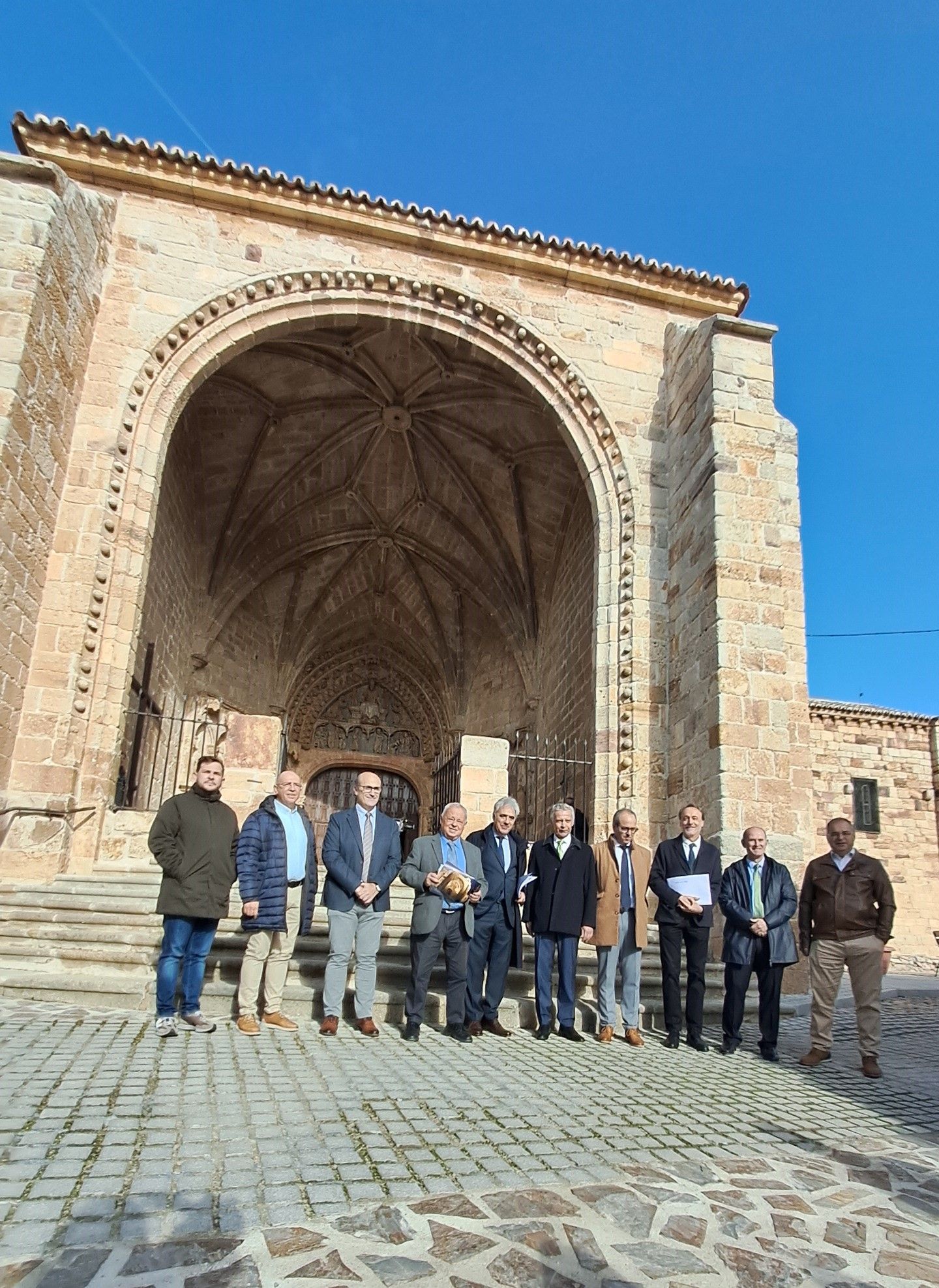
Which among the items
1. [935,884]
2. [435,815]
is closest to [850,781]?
[935,884]

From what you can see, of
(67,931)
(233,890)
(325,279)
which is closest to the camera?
(67,931)

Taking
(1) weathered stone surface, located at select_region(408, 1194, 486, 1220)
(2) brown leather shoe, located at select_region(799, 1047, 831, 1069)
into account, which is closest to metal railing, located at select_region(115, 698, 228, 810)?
(2) brown leather shoe, located at select_region(799, 1047, 831, 1069)

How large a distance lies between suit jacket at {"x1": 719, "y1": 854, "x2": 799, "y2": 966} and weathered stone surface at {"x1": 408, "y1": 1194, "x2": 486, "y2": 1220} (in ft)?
10.6

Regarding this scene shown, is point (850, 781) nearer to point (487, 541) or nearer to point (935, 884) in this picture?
point (935, 884)

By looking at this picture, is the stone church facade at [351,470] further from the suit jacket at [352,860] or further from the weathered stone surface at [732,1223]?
the weathered stone surface at [732,1223]

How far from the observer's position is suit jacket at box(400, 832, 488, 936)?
499 cm

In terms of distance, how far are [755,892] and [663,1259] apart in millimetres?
3405

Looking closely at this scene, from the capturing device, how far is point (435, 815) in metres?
15.9

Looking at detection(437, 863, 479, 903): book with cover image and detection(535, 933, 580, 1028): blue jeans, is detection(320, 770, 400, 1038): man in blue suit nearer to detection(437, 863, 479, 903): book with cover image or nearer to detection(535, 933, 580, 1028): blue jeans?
detection(437, 863, 479, 903): book with cover image

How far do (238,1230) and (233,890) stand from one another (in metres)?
5.35

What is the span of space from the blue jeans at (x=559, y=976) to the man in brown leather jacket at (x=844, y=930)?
4.39 ft

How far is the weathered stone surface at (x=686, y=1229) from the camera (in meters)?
2.35

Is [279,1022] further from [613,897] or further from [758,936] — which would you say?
[758,936]

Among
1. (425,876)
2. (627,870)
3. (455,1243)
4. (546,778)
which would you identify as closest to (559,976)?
(627,870)
